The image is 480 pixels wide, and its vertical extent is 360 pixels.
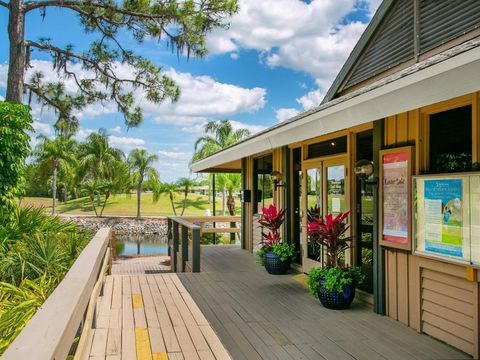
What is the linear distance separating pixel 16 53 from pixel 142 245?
16.1m

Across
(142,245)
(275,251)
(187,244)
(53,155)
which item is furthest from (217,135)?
(275,251)

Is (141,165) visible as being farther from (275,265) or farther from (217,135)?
(275,265)

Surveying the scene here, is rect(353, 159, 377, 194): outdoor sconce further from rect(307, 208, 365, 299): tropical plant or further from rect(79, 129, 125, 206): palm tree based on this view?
rect(79, 129, 125, 206): palm tree

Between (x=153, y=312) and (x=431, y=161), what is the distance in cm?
321

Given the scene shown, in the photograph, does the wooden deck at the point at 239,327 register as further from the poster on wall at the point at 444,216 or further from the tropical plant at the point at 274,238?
the poster on wall at the point at 444,216

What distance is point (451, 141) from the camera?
3.79 m

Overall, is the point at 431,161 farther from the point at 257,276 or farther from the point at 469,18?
the point at 257,276

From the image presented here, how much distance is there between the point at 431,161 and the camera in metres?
3.99

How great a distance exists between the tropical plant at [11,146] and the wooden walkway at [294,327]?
435 cm

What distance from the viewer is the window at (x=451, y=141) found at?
3629mm

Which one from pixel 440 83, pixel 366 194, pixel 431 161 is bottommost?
pixel 366 194

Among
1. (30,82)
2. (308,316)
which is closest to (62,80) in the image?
(30,82)

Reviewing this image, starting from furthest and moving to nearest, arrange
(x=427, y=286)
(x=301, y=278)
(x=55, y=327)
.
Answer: (x=301, y=278)
(x=427, y=286)
(x=55, y=327)

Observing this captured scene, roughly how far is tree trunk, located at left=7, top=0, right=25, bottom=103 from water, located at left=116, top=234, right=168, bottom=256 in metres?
10.9
